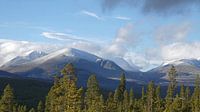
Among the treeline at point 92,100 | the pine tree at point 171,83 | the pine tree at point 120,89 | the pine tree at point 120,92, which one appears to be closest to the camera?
the treeline at point 92,100

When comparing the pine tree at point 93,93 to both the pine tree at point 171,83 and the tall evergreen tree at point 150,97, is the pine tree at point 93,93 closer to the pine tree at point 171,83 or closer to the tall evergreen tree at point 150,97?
the pine tree at point 171,83

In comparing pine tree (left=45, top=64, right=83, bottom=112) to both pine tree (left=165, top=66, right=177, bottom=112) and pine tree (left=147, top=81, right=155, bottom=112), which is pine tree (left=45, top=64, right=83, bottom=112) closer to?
pine tree (left=165, top=66, right=177, bottom=112)

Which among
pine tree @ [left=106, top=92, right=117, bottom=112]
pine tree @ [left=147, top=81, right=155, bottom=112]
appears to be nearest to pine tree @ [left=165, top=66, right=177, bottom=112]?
pine tree @ [left=147, top=81, right=155, bottom=112]

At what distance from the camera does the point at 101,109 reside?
11856cm

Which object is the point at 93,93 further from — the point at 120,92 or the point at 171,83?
the point at 171,83

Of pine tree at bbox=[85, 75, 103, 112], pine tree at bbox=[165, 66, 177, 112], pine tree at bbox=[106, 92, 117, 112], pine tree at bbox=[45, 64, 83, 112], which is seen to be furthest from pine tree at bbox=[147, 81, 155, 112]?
pine tree at bbox=[45, 64, 83, 112]

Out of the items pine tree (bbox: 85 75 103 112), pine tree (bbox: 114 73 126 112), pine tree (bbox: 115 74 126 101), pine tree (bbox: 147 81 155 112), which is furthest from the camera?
pine tree (bbox: 115 74 126 101)

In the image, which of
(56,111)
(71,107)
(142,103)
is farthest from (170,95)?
(71,107)

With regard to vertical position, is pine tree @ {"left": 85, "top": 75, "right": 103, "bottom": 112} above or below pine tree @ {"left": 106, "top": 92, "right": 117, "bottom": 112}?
above

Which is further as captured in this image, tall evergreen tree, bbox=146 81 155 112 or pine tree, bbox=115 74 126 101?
pine tree, bbox=115 74 126 101

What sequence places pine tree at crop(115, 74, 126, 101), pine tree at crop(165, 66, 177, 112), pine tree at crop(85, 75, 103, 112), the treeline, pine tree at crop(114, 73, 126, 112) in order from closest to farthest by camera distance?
1. the treeline
2. pine tree at crop(85, 75, 103, 112)
3. pine tree at crop(165, 66, 177, 112)
4. pine tree at crop(114, 73, 126, 112)
5. pine tree at crop(115, 74, 126, 101)

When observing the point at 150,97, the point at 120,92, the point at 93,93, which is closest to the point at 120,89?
the point at 120,92

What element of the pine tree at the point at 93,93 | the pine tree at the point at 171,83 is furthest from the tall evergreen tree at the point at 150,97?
the pine tree at the point at 93,93

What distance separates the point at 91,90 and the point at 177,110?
83.6 ft
